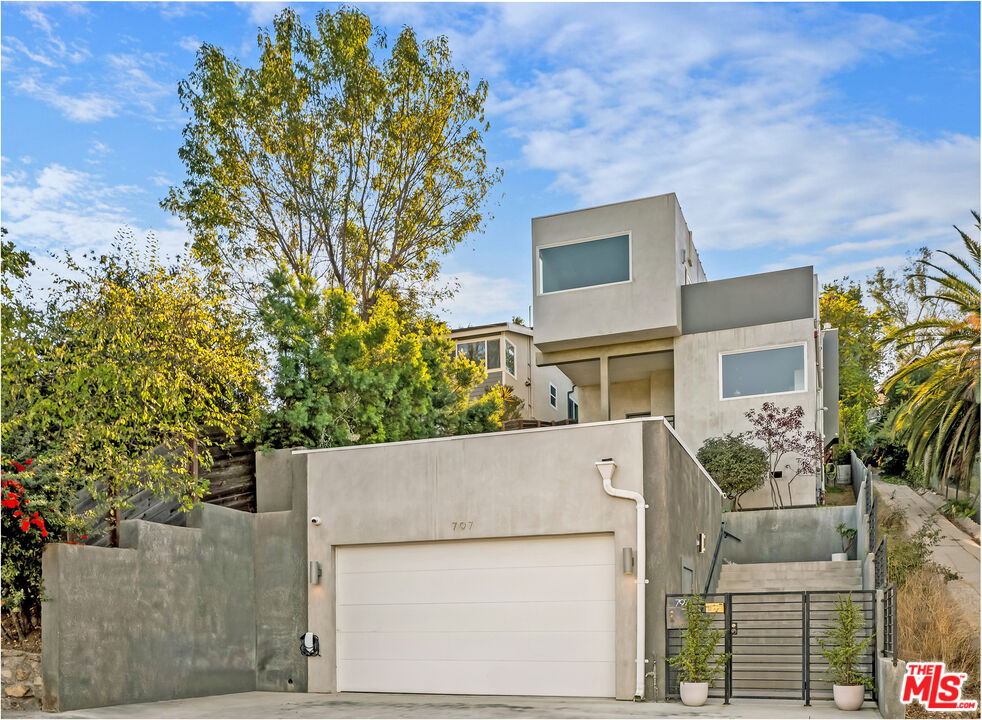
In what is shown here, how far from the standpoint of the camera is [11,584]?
10.5 metres

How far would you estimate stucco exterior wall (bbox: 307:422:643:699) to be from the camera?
38.0ft

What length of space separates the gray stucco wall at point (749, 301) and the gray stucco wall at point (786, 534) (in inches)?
172

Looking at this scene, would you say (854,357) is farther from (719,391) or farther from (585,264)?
(585,264)

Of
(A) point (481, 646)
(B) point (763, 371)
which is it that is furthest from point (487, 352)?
(A) point (481, 646)

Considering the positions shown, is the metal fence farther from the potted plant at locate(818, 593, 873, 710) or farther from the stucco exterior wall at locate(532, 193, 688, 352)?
the stucco exterior wall at locate(532, 193, 688, 352)

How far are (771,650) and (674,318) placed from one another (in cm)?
918

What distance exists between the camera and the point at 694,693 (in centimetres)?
1055

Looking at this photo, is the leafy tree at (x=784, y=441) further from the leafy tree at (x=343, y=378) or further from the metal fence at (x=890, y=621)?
the metal fence at (x=890, y=621)

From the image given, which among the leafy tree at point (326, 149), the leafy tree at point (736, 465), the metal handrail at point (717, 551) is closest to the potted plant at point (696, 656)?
the metal handrail at point (717, 551)

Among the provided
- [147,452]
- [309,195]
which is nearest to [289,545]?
[147,452]

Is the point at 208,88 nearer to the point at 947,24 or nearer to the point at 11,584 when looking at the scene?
the point at 11,584

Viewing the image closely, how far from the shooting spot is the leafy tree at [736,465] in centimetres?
1927

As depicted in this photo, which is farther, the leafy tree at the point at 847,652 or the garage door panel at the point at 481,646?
the garage door panel at the point at 481,646

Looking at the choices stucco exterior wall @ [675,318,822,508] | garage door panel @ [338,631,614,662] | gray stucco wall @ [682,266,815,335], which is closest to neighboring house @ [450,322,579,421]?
stucco exterior wall @ [675,318,822,508]
